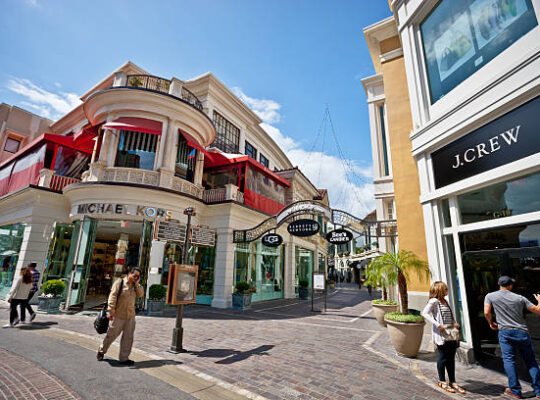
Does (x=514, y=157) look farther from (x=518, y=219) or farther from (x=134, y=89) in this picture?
(x=134, y=89)

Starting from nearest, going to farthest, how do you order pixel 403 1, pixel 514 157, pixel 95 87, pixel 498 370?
pixel 514 157 < pixel 498 370 < pixel 403 1 < pixel 95 87

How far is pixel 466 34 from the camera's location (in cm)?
623

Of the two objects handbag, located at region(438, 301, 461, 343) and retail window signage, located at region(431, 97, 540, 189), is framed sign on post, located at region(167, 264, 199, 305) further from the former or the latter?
Answer: retail window signage, located at region(431, 97, 540, 189)

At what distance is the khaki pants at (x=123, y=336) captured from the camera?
5.32 m

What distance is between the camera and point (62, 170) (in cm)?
1506

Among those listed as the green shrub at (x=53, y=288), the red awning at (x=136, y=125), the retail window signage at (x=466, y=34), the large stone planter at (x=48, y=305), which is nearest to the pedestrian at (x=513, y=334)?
the retail window signage at (x=466, y=34)

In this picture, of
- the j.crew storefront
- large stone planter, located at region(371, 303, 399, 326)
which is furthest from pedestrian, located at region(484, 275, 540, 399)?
large stone planter, located at region(371, 303, 399, 326)

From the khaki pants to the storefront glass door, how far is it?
7.17m

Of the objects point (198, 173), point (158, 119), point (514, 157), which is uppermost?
point (158, 119)

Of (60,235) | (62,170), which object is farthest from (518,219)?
(62,170)

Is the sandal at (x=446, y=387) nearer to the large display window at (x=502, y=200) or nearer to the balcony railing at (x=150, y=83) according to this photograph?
the large display window at (x=502, y=200)

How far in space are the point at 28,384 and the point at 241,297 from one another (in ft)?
31.1

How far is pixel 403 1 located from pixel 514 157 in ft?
20.2

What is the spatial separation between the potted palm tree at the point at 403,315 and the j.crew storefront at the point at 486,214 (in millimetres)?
641
